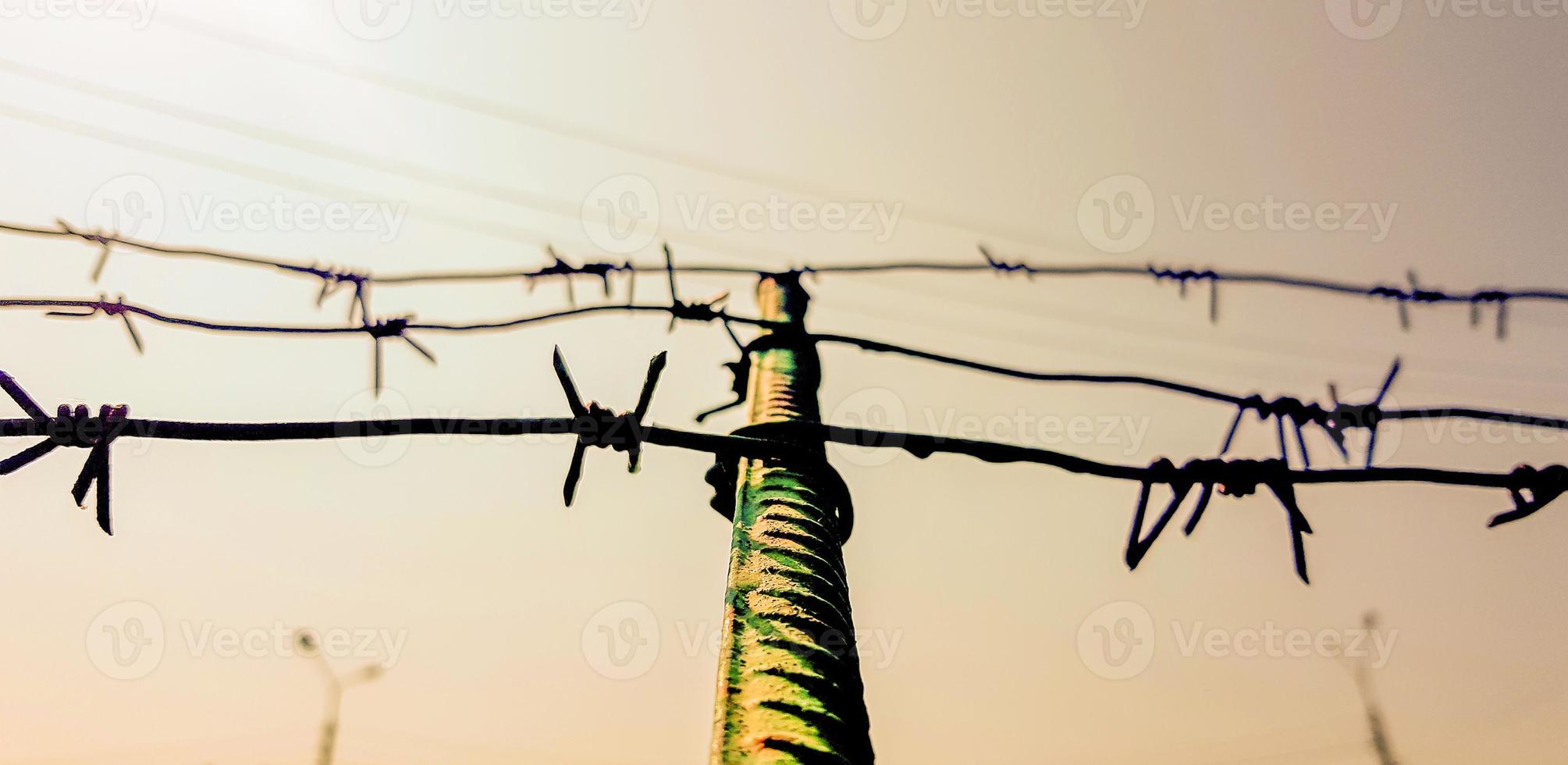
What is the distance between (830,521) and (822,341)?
2.55ft

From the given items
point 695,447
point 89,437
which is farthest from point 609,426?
point 89,437

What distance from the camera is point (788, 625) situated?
5.33 ft

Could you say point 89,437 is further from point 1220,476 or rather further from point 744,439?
point 1220,476

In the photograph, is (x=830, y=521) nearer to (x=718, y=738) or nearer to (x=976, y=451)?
(x=976, y=451)

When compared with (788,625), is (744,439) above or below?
above

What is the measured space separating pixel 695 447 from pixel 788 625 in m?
0.41

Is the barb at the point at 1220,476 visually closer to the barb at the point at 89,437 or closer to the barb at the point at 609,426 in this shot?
the barb at the point at 609,426

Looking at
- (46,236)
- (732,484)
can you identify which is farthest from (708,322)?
(46,236)

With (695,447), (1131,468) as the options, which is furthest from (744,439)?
(1131,468)

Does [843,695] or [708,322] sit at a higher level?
[708,322]

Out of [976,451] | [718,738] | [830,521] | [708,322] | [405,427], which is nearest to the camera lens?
[718,738]

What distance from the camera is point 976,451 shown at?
1.75m

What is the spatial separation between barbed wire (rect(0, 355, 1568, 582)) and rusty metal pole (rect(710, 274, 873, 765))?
158 mm

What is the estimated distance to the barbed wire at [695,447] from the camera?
1535 millimetres
